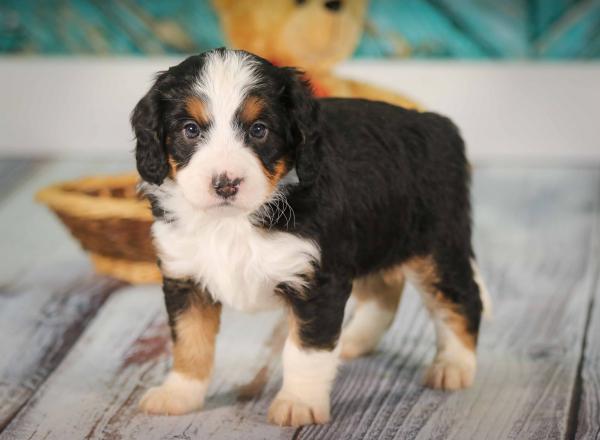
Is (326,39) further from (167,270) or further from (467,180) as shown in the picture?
(167,270)

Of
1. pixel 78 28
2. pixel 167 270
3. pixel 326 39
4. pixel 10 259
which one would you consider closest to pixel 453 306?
pixel 167 270

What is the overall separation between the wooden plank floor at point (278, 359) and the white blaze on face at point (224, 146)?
808mm

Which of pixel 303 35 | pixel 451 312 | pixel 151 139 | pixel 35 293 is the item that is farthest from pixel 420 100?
pixel 151 139

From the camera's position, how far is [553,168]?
6.76 metres

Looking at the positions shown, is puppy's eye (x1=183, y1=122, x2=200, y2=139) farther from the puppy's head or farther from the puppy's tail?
the puppy's tail

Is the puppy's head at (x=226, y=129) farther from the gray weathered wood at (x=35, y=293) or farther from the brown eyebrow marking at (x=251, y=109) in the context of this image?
the gray weathered wood at (x=35, y=293)

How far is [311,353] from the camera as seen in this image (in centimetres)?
314

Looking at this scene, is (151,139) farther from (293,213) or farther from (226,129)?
(293,213)

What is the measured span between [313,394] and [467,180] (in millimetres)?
932

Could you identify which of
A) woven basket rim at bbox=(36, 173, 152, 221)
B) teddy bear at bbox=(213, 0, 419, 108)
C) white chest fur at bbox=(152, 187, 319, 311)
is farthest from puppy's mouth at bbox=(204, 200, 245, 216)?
teddy bear at bbox=(213, 0, 419, 108)

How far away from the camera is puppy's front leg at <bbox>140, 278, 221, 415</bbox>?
3268mm

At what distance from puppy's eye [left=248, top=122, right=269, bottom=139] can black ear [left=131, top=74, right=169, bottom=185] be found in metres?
0.26

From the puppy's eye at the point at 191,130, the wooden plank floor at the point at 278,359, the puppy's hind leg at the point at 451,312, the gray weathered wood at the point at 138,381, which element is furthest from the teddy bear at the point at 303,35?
the puppy's eye at the point at 191,130

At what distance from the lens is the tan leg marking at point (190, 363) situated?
10.8 ft
